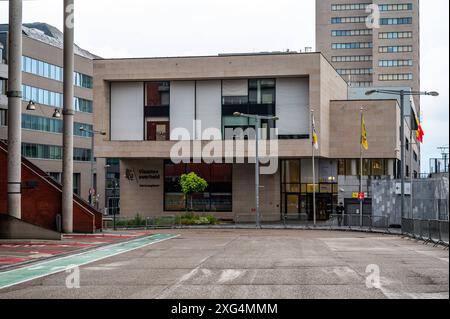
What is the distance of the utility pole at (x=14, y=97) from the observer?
100 feet

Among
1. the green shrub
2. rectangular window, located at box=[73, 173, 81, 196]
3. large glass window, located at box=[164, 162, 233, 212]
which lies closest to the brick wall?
the green shrub

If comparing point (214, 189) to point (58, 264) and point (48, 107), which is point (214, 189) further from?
point (58, 264)

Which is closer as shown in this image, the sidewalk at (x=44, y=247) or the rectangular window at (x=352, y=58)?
the sidewalk at (x=44, y=247)

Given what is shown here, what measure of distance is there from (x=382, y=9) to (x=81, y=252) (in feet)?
419

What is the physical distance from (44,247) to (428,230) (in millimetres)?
17393

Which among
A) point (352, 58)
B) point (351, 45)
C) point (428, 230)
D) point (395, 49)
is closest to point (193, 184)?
point (428, 230)

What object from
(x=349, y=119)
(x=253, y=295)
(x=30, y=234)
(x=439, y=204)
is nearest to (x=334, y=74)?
(x=349, y=119)

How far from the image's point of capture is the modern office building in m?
61.0

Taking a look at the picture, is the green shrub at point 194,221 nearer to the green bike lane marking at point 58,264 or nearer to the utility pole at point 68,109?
the utility pole at point 68,109

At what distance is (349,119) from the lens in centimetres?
6425

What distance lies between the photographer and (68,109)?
35.8m

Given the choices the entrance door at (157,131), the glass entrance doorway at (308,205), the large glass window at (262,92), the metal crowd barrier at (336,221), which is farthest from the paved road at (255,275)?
the entrance door at (157,131)

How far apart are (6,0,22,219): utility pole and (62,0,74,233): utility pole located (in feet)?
15.4

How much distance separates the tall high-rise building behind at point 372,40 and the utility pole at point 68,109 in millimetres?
109628
